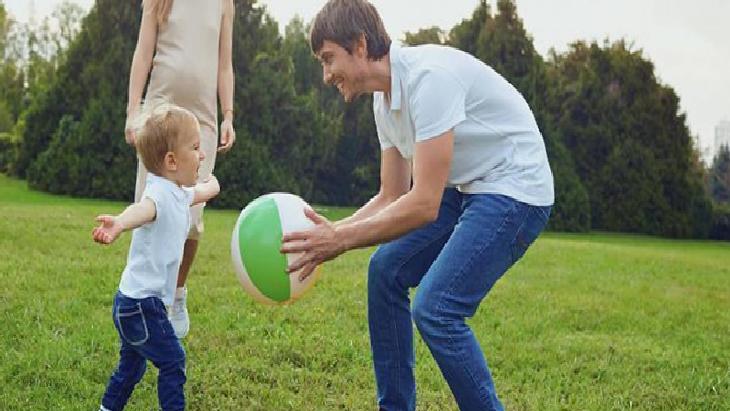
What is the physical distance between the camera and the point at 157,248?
3.46 metres

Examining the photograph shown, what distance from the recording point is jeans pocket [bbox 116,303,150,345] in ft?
11.2

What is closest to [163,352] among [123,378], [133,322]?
[133,322]

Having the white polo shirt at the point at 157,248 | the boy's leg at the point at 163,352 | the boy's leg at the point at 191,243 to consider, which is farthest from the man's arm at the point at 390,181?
the boy's leg at the point at 191,243

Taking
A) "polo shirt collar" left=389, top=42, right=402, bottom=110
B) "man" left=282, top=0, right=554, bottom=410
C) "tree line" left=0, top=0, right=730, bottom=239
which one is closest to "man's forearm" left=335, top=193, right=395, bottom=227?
"man" left=282, top=0, right=554, bottom=410

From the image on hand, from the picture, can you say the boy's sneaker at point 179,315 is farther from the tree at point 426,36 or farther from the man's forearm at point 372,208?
the tree at point 426,36

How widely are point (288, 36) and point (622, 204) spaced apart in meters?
12.7

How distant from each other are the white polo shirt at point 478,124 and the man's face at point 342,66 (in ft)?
0.44

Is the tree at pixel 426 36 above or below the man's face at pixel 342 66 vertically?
above

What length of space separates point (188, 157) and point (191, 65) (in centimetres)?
162

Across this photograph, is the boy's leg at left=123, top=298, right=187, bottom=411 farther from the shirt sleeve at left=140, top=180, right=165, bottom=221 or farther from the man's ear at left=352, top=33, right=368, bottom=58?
the man's ear at left=352, top=33, right=368, bottom=58

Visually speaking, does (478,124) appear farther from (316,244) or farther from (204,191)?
(204,191)

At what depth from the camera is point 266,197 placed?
387 centimetres

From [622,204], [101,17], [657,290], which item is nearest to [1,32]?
[101,17]

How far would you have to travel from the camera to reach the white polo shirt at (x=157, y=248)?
11.3ft
